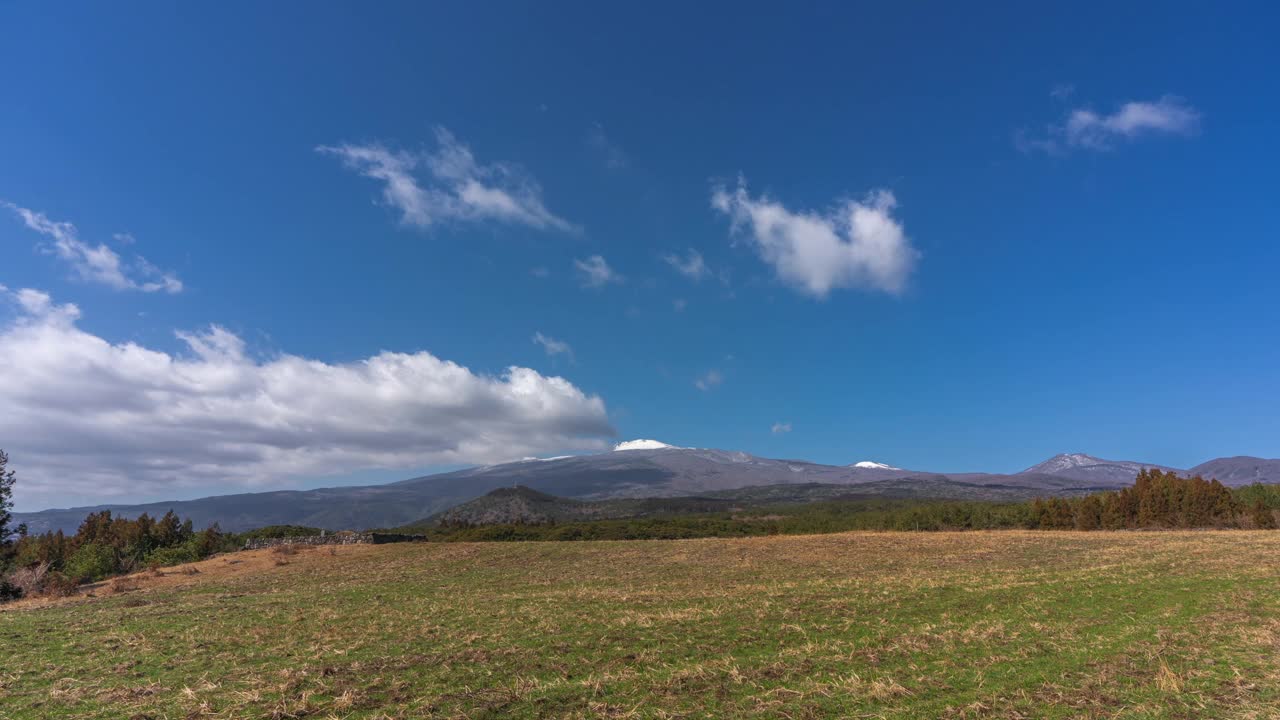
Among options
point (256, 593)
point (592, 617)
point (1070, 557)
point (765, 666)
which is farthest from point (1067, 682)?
point (256, 593)

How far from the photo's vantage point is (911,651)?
1419 centimetres

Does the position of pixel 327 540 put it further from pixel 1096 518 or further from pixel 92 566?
pixel 1096 518

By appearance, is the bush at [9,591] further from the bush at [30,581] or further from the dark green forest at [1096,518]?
the dark green forest at [1096,518]

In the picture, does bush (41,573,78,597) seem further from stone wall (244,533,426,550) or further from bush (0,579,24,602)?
stone wall (244,533,426,550)

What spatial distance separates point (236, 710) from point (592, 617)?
11.4 meters

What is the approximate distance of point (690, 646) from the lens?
1552 cm

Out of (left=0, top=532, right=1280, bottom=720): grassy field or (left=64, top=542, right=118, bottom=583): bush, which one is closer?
(left=0, top=532, right=1280, bottom=720): grassy field

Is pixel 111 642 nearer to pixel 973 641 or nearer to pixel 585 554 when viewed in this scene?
pixel 973 641

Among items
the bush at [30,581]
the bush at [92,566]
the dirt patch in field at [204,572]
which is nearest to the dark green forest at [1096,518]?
the dirt patch in field at [204,572]

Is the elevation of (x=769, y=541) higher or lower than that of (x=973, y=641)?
lower

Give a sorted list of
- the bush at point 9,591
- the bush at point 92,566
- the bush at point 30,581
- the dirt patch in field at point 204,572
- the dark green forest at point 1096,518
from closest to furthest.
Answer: the dirt patch in field at point 204,572 < the bush at point 9,591 < the bush at point 30,581 < the bush at point 92,566 < the dark green forest at point 1096,518

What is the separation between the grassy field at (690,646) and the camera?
35.8 ft

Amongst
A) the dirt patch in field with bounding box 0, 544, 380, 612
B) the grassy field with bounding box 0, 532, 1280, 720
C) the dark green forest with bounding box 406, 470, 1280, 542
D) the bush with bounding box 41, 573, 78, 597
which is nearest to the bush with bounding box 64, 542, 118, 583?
the dirt patch in field with bounding box 0, 544, 380, 612

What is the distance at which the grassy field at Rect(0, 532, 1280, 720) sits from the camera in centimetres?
1091
